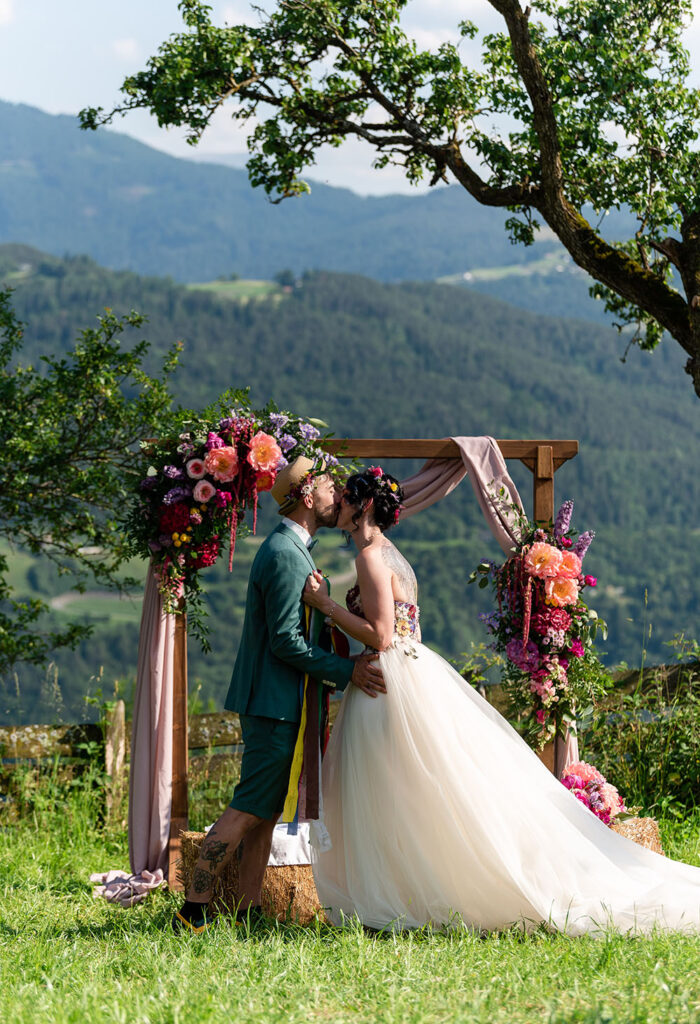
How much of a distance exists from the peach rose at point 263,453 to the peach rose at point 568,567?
1818 millimetres

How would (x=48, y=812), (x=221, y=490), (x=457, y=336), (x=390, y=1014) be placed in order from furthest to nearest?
(x=457, y=336) → (x=48, y=812) → (x=221, y=490) → (x=390, y=1014)

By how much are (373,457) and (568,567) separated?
1.31 m

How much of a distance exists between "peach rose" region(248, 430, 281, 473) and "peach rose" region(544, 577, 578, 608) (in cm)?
178

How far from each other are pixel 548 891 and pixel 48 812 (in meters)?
4.18

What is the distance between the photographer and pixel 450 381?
298 ft

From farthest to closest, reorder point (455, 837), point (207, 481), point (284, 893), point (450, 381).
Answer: point (450, 381)
point (207, 481)
point (284, 893)
point (455, 837)

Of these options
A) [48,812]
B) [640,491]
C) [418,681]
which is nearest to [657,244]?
[418,681]

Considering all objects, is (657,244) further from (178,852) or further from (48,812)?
(48,812)

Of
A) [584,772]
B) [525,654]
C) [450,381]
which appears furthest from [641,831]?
[450,381]

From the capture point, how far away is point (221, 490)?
5.70 m

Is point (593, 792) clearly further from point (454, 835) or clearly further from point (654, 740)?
point (454, 835)

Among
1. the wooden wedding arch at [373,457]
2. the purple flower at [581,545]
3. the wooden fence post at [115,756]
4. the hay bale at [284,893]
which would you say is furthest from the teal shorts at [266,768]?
the wooden fence post at [115,756]

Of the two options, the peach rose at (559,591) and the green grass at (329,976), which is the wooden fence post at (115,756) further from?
the peach rose at (559,591)

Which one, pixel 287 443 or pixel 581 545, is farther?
pixel 581 545
